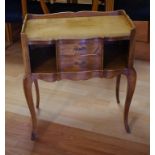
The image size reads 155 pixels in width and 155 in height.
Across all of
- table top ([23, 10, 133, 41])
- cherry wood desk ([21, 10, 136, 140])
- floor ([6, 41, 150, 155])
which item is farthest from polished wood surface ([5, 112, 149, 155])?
table top ([23, 10, 133, 41])

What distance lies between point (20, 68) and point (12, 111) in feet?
2.12

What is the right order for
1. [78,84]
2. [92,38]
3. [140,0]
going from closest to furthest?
[92,38]
[78,84]
[140,0]

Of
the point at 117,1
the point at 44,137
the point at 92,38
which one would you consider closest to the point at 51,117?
the point at 44,137

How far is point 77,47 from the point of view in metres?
1.31

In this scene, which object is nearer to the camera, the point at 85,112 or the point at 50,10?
the point at 85,112

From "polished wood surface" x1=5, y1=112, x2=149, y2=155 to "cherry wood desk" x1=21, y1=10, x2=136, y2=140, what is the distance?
0.14 metres

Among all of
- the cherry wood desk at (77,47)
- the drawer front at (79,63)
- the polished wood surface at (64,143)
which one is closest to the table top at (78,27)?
the cherry wood desk at (77,47)

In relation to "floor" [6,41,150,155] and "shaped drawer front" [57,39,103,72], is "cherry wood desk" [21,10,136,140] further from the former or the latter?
"floor" [6,41,150,155]

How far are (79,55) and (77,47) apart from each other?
0.14 ft

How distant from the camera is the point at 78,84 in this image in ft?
7.14
